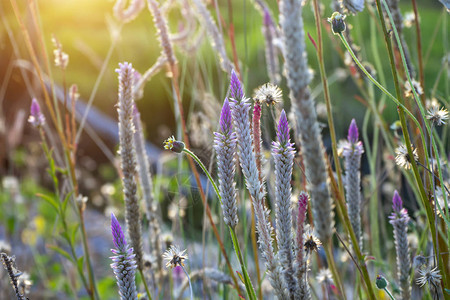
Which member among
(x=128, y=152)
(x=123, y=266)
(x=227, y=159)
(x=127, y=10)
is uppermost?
(x=127, y=10)

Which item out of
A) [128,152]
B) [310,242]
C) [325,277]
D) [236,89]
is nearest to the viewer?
[236,89]

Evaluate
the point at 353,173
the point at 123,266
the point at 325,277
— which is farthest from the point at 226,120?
the point at 325,277

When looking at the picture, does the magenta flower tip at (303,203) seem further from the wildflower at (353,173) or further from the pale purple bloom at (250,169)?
the wildflower at (353,173)

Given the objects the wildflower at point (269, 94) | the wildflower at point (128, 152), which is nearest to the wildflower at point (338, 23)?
the wildflower at point (269, 94)

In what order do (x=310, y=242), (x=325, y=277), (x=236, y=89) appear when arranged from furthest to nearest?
(x=325, y=277) < (x=310, y=242) < (x=236, y=89)

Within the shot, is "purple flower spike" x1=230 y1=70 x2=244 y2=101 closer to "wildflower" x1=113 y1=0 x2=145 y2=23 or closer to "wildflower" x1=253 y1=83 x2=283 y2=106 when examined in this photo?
"wildflower" x1=253 y1=83 x2=283 y2=106

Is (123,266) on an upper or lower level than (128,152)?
lower

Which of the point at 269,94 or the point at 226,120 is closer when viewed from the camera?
the point at 226,120

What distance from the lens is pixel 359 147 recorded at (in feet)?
3.33

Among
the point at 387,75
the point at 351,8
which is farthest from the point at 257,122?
the point at 387,75

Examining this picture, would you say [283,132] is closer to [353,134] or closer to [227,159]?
[227,159]

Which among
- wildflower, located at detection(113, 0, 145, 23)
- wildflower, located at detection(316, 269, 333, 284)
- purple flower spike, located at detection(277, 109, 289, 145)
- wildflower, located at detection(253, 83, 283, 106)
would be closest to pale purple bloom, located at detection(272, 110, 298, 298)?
purple flower spike, located at detection(277, 109, 289, 145)

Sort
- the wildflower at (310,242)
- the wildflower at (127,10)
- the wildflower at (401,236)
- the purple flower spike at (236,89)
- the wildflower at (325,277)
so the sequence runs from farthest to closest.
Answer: the wildflower at (127,10)
the wildflower at (325,277)
the wildflower at (401,236)
the wildflower at (310,242)
the purple flower spike at (236,89)

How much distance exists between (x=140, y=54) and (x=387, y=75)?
2469 mm
